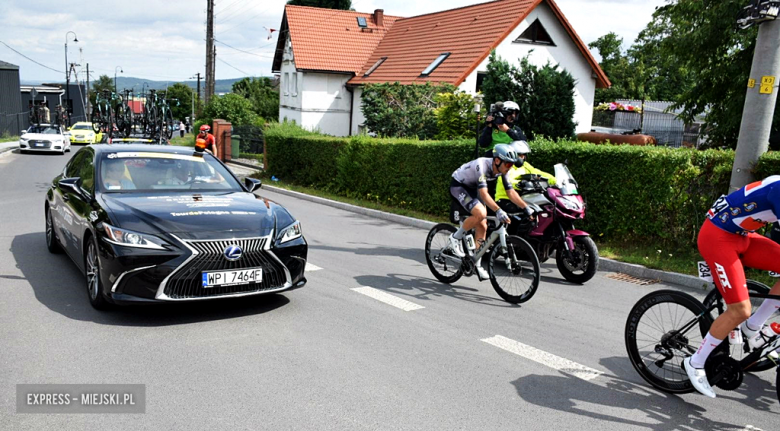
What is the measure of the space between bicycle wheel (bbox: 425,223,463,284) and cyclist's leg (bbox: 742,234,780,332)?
11.3 ft

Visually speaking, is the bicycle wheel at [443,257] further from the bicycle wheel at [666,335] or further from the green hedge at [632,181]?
the green hedge at [632,181]

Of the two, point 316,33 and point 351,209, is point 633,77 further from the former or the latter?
point 351,209

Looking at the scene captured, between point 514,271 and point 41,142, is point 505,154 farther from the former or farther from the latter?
point 41,142

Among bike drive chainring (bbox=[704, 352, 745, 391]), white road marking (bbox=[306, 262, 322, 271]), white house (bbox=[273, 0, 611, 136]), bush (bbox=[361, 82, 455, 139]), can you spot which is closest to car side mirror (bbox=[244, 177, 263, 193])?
white road marking (bbox=[306, 262, 322, 271])

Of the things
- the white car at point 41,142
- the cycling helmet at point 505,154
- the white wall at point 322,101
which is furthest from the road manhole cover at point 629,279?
the white car at point 41,142

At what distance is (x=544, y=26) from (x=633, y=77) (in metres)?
25.5

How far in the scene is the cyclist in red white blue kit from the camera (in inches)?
156

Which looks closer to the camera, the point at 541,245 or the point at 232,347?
the point at 232,347

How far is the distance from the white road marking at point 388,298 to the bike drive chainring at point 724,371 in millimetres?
2939

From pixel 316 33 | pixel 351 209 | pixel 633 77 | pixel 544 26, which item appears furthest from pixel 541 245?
pixel 633 77

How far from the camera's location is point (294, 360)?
Answer: 4.90 metres

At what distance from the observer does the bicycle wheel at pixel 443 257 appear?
749 cm

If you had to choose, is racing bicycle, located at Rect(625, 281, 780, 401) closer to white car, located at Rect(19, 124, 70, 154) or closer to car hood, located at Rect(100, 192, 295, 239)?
car hood, located at Rect(100, 192, 295, 239)

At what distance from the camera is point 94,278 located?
5.89 metres
